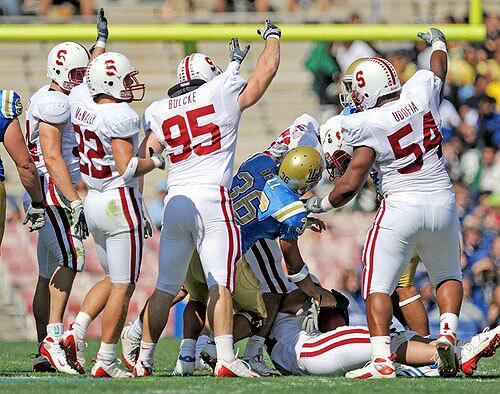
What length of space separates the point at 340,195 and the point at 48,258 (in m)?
2.15

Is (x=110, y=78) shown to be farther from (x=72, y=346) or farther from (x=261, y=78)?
(x=72, y=346)

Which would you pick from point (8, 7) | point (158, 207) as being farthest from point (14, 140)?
point (8, 7)

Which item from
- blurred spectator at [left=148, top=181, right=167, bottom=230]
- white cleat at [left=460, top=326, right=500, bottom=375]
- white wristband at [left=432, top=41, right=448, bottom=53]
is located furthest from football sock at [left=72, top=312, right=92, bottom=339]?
blurred spectator at [left=148, top=181, right=167, bottom=230]

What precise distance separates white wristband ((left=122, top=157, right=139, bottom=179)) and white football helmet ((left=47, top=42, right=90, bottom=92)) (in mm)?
1412


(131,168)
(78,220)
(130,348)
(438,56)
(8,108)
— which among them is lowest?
(130,348)

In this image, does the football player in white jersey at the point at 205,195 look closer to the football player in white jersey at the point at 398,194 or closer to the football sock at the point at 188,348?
the football sock at the point at 188,348

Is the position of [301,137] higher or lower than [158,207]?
higher

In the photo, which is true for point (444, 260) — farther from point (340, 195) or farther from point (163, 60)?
point (163, 60)

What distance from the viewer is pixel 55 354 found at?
24.5 ft

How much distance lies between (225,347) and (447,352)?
3.91 feet

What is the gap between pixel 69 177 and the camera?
7594 mm

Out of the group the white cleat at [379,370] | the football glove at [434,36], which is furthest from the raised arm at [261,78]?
the white cleat at [379,370]

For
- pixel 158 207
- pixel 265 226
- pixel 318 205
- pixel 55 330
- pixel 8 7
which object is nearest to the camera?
pixel 318 205

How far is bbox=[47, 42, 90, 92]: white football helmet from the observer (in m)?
7.87
